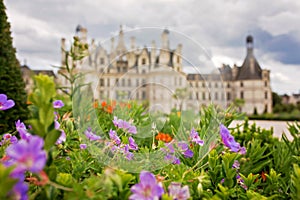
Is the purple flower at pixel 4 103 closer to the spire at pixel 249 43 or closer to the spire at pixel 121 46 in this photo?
the spire at pixel 121 46

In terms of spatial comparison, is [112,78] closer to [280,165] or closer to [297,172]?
[280,165]

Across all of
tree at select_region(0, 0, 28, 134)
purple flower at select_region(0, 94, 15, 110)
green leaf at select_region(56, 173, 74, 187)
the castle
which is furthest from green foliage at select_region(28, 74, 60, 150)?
tree at select_region(0, 0, 28, 134)

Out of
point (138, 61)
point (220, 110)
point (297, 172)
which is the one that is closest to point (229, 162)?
point (297, 172)

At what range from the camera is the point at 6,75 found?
2.71m

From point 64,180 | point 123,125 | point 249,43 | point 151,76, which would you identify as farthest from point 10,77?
point 249,43

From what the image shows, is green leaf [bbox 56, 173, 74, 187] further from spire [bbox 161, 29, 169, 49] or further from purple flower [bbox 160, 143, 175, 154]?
spire [bbox 161, 29, 169, 49]

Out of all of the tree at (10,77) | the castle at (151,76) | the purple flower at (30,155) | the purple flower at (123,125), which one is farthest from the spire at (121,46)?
the tree at (10,77)

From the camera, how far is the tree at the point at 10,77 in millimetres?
2648

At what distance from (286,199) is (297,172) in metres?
0.35

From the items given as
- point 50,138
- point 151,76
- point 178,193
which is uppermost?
point 151,76

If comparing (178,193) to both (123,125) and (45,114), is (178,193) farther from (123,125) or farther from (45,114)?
(123,125)

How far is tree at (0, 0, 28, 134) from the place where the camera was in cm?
265

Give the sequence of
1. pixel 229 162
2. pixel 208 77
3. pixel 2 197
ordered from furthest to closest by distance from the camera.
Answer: pixel 208 77
pixel 229 162
pixel 2 197

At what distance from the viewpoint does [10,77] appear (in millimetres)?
2754
